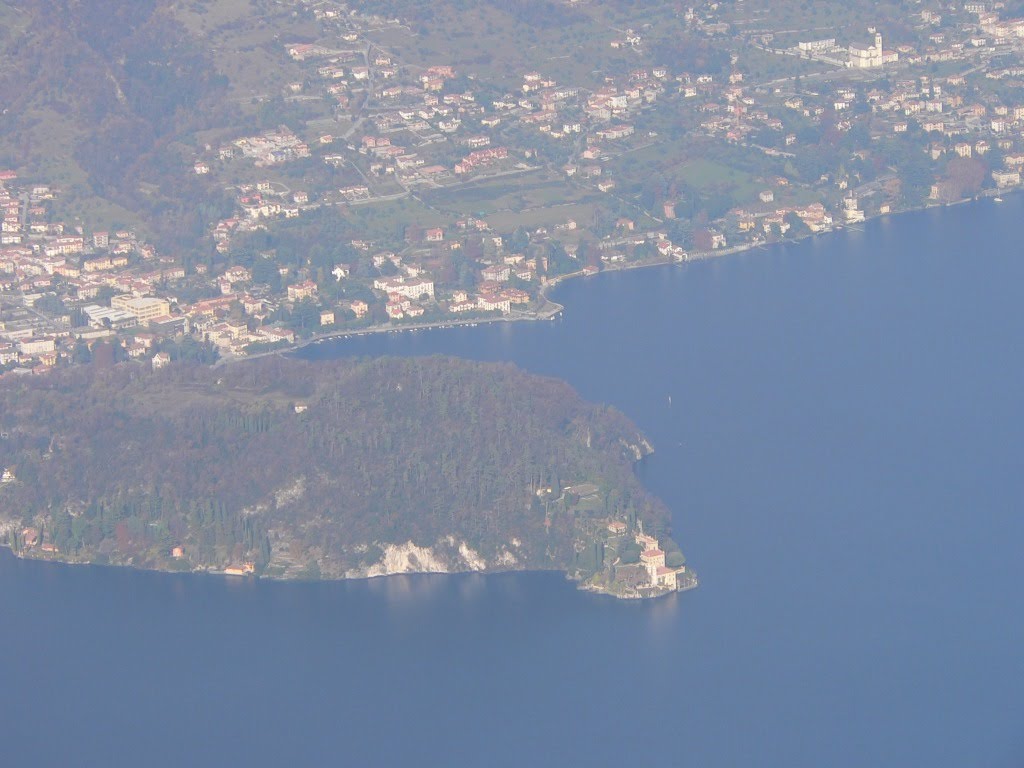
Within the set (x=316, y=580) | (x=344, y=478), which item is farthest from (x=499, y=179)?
(x=316, y=580)

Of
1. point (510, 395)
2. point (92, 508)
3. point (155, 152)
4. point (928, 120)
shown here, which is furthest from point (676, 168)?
Result: point (92, 508)

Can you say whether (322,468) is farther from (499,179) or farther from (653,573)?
(499,179)

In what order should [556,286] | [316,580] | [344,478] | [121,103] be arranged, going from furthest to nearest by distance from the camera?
1. [121,103]
2. [556,286]
3. [344,478]
4. [316,580]

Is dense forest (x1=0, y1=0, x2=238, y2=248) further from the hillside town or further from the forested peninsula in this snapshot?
the forested peninsula

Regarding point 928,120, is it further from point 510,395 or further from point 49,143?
point 510,395

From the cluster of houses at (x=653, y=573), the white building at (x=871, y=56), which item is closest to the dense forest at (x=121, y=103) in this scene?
the white building at (x=871, y=56)
